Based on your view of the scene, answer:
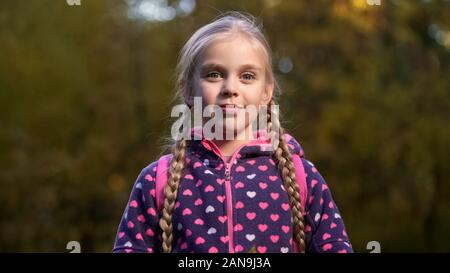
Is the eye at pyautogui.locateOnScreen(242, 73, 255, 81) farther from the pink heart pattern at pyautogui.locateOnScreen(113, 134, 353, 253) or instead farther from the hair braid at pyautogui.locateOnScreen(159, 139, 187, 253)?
the hair braid at pyautogui.locateOnScreen(159, 139, 187, 253)

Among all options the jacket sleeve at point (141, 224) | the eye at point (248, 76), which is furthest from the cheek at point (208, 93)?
the jacket sleeve at point (141, 224)

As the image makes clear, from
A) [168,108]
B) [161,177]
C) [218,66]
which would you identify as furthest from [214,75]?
[168,108]

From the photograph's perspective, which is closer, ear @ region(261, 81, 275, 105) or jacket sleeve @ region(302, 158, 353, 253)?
jacket sleeve @ region(302, 158, 353, 253)

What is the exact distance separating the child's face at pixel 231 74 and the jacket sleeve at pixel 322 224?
12.6 inches

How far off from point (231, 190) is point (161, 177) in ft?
0.78

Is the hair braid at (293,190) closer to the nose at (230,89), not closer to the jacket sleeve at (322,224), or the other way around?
the jacket sleeve at (322,224)

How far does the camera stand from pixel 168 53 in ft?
38.3

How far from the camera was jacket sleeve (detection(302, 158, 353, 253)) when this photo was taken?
2445 millimetres

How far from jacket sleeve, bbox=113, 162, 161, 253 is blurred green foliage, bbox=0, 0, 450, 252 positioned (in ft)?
27.2

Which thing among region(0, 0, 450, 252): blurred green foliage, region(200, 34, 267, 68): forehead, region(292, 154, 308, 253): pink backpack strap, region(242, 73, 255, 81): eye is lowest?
region(292, 154, 308, 253): pink backpack strap

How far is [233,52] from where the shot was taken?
100 inches

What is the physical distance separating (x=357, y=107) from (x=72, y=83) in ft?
13.3

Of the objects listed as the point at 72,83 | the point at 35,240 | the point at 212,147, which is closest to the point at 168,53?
the point at 72,83

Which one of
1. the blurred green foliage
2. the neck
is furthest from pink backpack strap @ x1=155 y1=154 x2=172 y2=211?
the blurred green foliage
